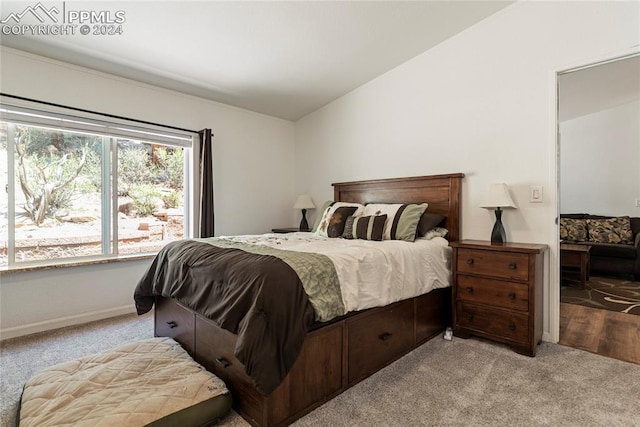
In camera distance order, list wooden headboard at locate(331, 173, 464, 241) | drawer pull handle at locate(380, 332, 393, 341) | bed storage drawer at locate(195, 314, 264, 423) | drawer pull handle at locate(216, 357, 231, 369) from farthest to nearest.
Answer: wooden headboard at locate(331, 173, 464, 241) < drawer pull handle at locate(380, 332, 393, 341) < drawer pull handle at locate(216, 357, 231, 369) < bed storage drawer at locate(195, 314, 264, 423)

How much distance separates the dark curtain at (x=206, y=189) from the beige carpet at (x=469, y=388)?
57.7 inches

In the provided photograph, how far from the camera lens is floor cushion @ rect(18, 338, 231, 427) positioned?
1.38 m

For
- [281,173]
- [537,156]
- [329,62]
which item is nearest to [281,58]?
[329,62]

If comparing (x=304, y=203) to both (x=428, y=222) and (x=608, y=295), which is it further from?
(x=608, y=295)

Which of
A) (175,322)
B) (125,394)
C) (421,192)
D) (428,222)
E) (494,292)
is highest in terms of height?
(421,192)

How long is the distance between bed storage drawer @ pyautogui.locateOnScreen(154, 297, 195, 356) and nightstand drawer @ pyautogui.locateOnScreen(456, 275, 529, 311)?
202cm

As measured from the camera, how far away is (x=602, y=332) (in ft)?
8.38

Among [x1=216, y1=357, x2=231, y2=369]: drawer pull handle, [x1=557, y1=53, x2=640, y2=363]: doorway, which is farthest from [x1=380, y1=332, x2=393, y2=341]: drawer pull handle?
[x1=557, y1=53, x2=640, y2=363]: doorway


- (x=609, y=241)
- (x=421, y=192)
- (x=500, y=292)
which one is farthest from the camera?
(x=609, y=241)

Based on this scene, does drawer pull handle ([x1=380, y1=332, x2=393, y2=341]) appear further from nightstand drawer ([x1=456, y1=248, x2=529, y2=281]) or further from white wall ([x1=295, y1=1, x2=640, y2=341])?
white wall ([x1=295, y1=1, x2=640, y2=341])

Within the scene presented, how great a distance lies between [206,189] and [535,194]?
3235mm

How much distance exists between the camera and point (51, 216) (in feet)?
9.39

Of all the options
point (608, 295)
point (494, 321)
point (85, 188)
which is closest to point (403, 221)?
point (494, 321)

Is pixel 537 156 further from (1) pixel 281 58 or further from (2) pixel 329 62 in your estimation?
(1) pixel 281 58
